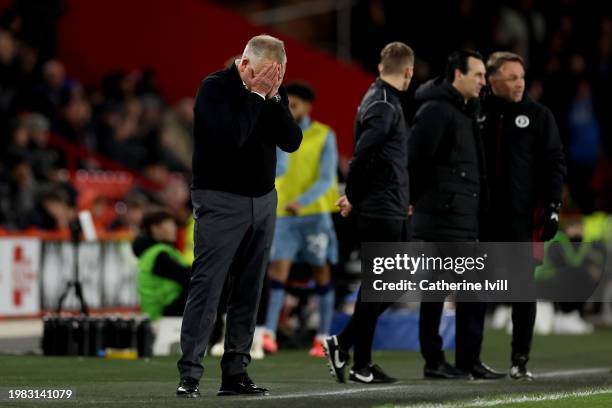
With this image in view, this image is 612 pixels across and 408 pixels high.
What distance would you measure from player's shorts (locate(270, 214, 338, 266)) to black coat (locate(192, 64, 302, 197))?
4.53m

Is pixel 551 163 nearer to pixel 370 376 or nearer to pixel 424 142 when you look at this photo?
pixel 424 142

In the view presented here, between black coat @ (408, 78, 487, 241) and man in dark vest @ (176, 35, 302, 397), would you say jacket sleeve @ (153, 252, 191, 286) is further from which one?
man in dark vest @ (176, 35, 302, 397)

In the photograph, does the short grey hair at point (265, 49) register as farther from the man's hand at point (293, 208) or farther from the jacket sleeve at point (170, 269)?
the jacket sleeve at point (170, 269)

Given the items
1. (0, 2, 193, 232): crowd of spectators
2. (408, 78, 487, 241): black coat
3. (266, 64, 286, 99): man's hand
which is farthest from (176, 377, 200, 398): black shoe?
(0, 2, 193, 232): crowd of spectators

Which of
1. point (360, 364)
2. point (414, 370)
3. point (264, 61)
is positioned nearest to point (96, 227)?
point (414, 370)

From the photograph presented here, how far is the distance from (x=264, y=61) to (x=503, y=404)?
2.29 metres

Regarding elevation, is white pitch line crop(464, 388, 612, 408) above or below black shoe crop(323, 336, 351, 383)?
below

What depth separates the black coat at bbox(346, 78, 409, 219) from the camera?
10.1m

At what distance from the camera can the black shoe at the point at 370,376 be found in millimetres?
10107

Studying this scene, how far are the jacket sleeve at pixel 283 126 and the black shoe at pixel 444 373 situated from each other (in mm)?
2558

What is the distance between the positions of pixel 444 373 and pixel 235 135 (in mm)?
2980

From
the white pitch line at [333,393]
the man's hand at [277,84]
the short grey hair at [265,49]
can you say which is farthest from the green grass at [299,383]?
the short grey hair at [265,49]

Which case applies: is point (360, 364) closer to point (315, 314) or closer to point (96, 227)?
point (315, 314)

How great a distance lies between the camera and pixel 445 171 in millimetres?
10609
